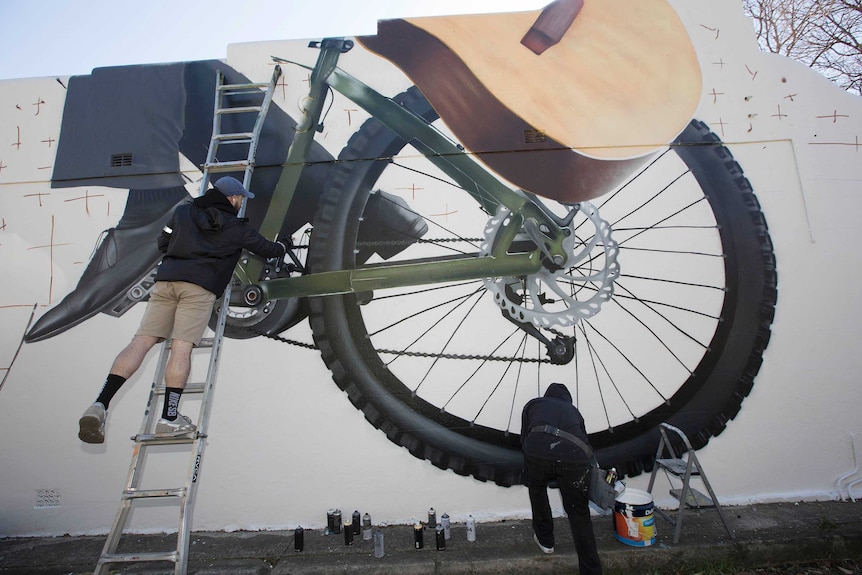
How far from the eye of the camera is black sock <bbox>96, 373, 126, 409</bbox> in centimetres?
245

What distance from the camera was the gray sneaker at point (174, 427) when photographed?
254 centimetres

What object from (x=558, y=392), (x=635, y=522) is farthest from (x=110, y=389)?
(x=635, y=522)

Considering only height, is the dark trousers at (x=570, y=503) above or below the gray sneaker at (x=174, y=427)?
below

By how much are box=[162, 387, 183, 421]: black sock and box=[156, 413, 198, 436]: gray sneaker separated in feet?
0.10

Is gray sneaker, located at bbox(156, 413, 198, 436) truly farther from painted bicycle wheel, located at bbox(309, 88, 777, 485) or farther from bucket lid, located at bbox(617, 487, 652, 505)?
bucket lid, located at bbox(617, 487, 652, 505)

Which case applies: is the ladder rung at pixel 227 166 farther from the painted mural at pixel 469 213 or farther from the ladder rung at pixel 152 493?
the ladder rung at pixel 152 493

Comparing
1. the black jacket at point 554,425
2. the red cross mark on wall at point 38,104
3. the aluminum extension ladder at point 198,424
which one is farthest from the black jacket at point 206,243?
the red cross mark on wall at point 38,104

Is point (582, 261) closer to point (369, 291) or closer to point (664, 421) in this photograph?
point (664, 421)

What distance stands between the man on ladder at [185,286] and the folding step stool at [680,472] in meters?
2.80

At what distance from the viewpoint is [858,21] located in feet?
24.0

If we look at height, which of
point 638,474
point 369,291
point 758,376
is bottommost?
point 638,474

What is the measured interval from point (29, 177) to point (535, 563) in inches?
176

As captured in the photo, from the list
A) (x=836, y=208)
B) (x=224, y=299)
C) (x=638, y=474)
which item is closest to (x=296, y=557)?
(x=224, y=299)

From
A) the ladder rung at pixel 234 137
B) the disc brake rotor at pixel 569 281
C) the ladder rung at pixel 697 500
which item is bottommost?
the ladder rung at pixel 697 500
